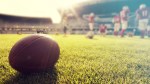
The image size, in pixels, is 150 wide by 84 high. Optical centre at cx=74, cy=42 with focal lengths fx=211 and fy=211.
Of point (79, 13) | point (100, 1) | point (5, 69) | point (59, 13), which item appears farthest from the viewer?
point (59, 13)

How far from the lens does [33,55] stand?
2.08 meters

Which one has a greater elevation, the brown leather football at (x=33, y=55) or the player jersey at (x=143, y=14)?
the player jersey at (x=143, y=14)

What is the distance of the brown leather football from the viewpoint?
81.2 inches

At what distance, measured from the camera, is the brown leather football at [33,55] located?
2.06 meters

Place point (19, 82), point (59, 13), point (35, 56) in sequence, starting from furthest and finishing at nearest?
point (59, 13), point (35, 56), point (19, 82)

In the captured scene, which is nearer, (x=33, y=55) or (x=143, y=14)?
(x=33, y=55)

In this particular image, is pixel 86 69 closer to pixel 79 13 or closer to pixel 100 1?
pixel 100 1

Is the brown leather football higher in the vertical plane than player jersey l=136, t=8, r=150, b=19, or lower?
lower

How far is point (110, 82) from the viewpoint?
2014 millimetres

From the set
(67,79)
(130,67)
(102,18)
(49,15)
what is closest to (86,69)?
(67,79)

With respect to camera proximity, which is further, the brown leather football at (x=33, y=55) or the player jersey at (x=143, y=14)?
the player jersey at (x=143, y=14)

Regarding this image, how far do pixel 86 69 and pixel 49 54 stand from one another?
50 centimetres

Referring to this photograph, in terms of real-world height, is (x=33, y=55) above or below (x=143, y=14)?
below

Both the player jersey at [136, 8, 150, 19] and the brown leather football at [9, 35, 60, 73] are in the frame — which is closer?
the brown leather football at [9, 35, 60, 73]
